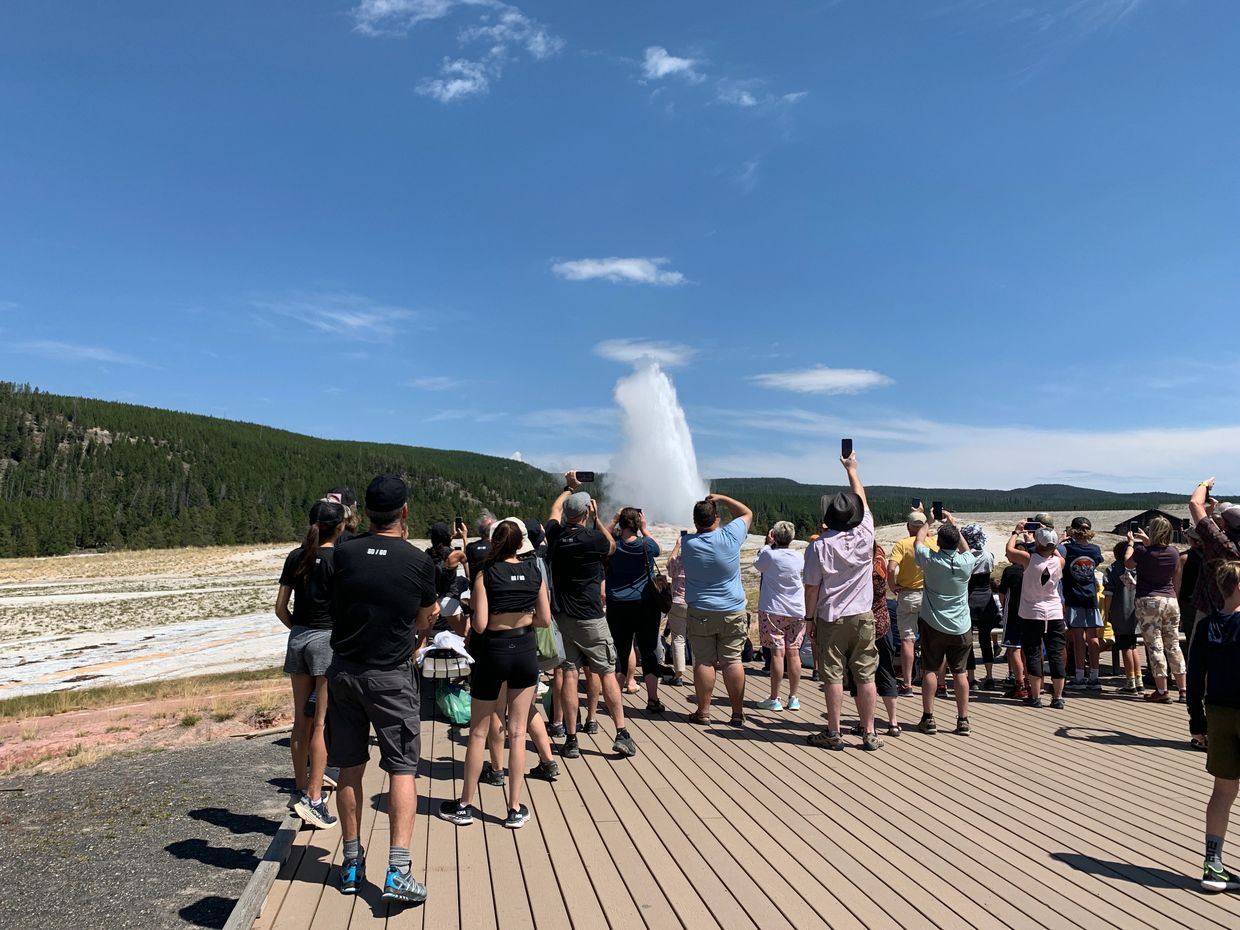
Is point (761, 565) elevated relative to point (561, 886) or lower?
elevated

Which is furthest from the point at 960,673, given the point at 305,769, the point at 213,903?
the point at 213,903

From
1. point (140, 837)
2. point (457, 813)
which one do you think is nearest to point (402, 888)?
point (457, 813)

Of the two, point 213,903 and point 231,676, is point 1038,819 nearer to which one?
point 213,903

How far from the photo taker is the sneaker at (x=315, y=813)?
4703 mm

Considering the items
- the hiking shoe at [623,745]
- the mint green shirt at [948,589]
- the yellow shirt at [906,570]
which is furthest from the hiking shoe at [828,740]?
the yellow shirt at [906,570]

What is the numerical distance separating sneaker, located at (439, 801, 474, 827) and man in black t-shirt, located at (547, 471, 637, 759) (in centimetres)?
136

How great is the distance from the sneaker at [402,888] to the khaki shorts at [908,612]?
5.94m

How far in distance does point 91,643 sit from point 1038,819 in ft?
82.3

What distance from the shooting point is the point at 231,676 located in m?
15.3

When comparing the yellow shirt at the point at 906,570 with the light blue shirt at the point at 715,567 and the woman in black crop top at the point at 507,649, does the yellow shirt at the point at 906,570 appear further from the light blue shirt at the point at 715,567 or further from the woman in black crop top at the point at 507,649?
the woman in black crop top at the point at 507,649

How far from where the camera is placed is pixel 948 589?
6.96 meters

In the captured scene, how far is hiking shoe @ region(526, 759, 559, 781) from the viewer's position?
18.6 ft

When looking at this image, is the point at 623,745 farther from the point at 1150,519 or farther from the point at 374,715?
the point at 1150,519

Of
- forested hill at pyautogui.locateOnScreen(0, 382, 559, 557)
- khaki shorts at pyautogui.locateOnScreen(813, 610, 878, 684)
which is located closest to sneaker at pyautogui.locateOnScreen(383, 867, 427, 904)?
khaki shorts at pyautogui.locateOnScreen(813, 610, 878, 684)
